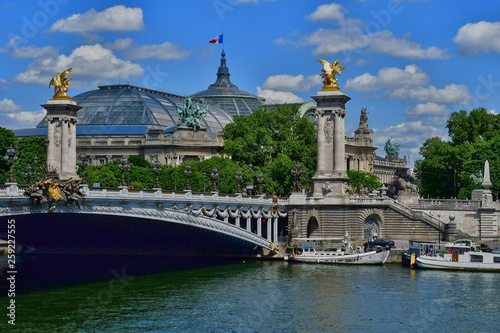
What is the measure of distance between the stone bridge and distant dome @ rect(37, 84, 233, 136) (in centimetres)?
6861

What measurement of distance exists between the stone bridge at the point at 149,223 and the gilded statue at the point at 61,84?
1245 cm

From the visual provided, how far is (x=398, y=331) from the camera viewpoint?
4566 cm

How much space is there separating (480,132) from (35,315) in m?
77.2

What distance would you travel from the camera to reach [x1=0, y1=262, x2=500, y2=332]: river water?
153 feet

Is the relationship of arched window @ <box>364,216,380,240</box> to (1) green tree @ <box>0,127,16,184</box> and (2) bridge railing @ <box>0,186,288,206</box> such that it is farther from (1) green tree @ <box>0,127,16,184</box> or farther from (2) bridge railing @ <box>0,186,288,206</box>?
(1) green tree @ <box>0,127,16,184</box>

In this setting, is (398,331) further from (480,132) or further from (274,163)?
(480,132)

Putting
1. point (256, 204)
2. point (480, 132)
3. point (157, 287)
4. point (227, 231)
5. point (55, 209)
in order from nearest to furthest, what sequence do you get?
point (55, 209) → point (157, 287) → point (227, 231) → point (256, 204) → point (480, 132)

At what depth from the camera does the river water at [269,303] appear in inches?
1837

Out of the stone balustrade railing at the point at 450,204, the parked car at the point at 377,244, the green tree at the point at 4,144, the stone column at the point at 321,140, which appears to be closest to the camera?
the parked car at the point at 377,244

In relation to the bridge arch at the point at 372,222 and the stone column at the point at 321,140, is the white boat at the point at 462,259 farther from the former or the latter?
the stone column at the point at 321,140

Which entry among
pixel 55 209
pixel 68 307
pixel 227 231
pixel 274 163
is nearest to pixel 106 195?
pixel 55 209

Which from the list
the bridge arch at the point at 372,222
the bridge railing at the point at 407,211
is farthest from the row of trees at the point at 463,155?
the bridge arch at the point at 372,222

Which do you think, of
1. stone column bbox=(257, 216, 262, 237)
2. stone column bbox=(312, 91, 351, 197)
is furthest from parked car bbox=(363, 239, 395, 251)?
stone column bbox=(257, 216, 262, 237)

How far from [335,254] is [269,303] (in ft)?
71.8
